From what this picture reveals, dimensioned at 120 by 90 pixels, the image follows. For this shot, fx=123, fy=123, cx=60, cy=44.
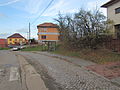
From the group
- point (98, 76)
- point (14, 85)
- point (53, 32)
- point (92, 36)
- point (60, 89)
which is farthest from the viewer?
point (53, 32)

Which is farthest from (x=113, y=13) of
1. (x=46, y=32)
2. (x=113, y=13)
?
(x=46, y=32)

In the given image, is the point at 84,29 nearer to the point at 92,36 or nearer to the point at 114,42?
the point at 92,36

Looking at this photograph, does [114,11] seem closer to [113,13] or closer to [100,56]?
[113,13]

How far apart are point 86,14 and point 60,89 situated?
11.7m

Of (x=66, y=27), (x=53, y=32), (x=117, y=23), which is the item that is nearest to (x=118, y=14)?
(x=117, y=23)

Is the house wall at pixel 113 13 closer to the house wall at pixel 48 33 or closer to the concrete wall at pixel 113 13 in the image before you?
the concrete wall at pixel 113 13

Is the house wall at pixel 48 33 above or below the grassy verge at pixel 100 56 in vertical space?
above

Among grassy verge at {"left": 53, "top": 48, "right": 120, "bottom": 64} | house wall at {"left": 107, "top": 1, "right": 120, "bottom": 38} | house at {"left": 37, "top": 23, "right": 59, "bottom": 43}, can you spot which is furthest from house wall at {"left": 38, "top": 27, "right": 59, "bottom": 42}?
grassy verge at {"left": 53, "top": 48, "right": 120, "bottom": 64}

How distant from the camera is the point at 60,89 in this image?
15.1 feet

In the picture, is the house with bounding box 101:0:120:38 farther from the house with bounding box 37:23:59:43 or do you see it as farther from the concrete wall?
the house with bounding box 37:23:59:43

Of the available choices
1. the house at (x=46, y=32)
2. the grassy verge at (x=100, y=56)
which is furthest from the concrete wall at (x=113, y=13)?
the house at (x=46, y=32)

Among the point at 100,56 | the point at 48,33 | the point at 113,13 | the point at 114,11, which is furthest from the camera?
the point at 48,33

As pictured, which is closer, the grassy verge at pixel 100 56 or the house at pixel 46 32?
the grassy verge at pixel 100 56

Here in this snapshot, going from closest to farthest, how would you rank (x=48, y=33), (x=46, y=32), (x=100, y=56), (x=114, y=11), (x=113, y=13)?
(x=100, y=56) < (x=114, y=11) < (x=113, y=13) < (x=46, y=32) < (x=48, y=33)
